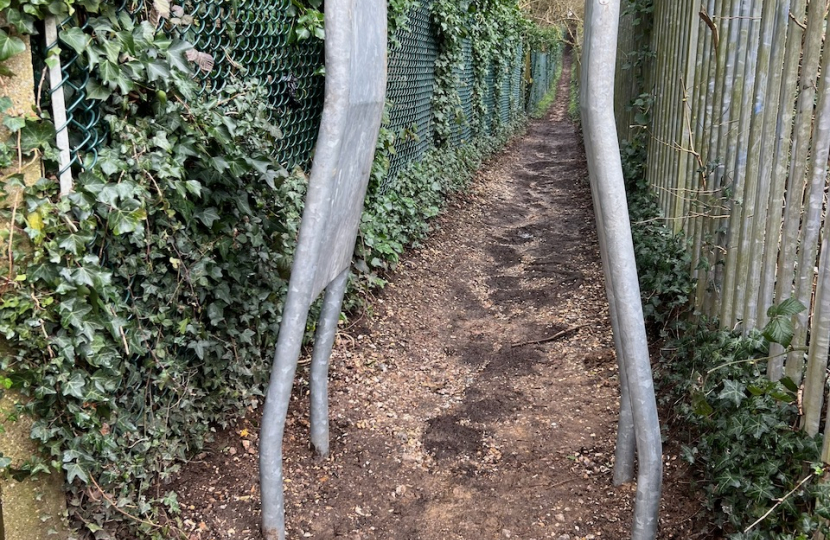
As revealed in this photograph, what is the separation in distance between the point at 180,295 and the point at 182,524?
90 cm

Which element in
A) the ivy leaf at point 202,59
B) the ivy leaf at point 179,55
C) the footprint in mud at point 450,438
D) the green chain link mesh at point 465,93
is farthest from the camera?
the green chain link mesh at point 465,93

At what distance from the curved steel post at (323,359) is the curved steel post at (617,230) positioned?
1232 mm

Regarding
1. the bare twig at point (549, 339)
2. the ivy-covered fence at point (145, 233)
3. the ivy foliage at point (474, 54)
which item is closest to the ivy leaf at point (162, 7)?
the ivy-covered fence at point (145, 233)

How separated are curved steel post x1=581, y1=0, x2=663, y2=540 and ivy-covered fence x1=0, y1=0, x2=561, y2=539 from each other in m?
1.46

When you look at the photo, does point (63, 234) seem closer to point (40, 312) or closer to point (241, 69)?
point (40, 312)

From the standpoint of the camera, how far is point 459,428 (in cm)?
347

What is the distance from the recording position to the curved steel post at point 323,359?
9.43 ft

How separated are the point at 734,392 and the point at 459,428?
1.54 meters

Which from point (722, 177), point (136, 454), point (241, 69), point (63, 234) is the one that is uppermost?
point (241, 69)

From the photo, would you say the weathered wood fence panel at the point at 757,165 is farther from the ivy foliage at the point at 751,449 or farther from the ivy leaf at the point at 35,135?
the ivy leaf at the point at 35,135

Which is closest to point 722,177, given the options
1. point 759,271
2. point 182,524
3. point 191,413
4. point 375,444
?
point 759,271

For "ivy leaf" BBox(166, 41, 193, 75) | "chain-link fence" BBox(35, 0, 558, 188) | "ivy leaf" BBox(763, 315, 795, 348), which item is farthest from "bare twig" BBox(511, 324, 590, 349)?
"ivy leaf" BBox(166, 41, 193, 75)

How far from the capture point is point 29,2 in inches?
71.6

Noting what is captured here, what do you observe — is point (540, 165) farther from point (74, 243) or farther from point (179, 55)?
point (74, 243)
